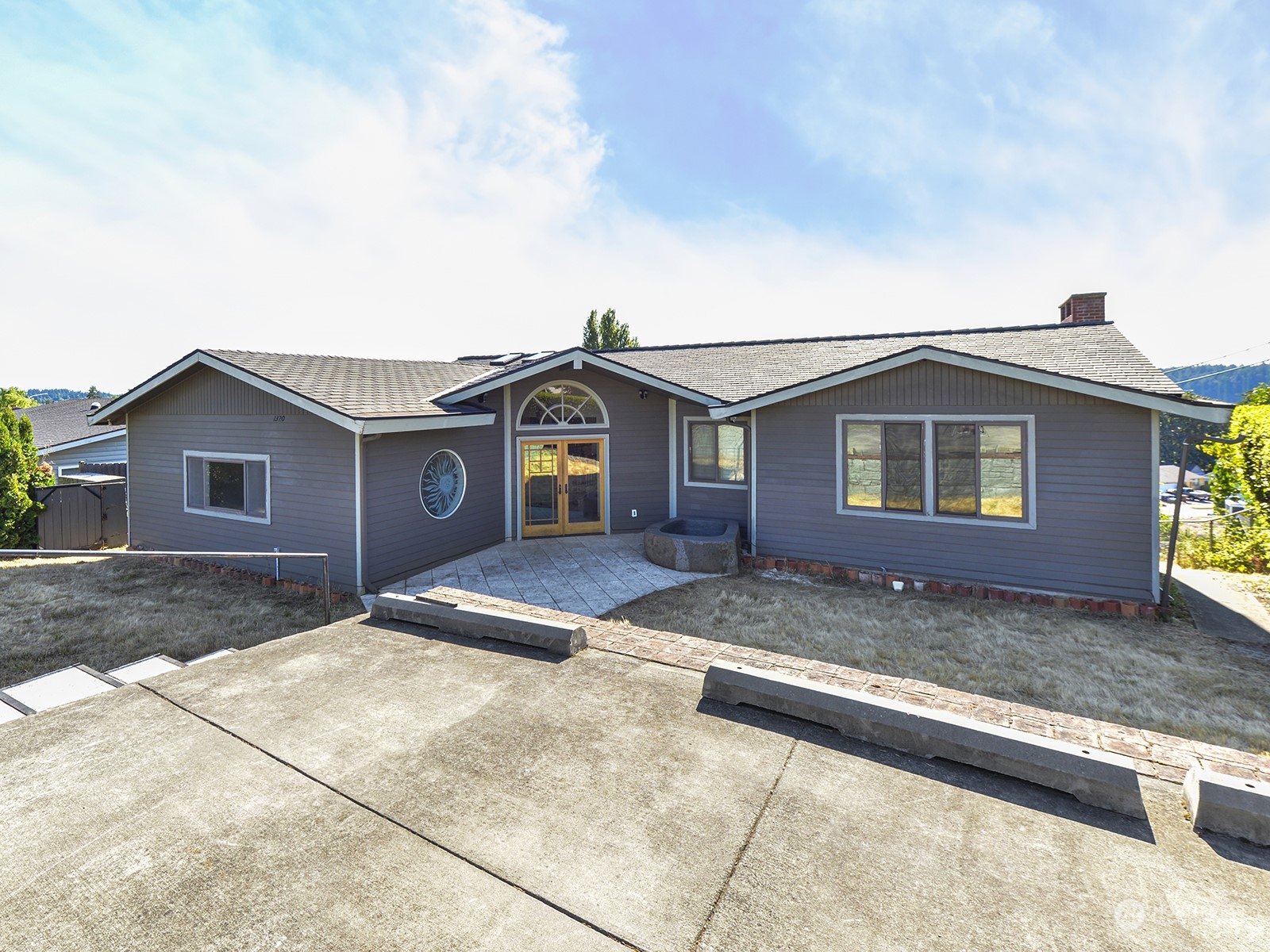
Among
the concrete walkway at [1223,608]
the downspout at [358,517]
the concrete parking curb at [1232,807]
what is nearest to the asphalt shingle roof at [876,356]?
the concrete walkway at [1223,608]

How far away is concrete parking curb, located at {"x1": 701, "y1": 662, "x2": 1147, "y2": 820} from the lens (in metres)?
2.58

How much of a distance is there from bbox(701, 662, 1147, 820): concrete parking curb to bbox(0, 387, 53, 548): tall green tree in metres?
14.9

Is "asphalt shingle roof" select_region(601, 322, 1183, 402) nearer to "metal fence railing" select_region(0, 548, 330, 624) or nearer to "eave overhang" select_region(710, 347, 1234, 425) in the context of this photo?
"eave overhang" select_region(710, 347, 1234, 425)

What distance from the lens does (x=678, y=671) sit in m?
4.00

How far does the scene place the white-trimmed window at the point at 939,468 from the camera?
792cm

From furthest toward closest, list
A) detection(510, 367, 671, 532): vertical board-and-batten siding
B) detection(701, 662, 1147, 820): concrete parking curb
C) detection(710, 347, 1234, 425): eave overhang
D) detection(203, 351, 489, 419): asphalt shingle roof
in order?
1. detection(510, 367, 671, 532): vertical board-and-batten siding
2. detection(203, 351, 489, 419): asphalt shingle roof
3. detection(710, 347, 1234, 425): eave overhang
4. detection(701, 662, 1147, 820): concrete parking curb

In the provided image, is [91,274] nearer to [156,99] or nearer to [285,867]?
[156,99]

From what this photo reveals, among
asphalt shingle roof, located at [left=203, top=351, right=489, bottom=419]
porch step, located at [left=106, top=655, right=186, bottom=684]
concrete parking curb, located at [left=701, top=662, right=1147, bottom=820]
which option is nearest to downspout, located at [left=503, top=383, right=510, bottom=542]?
asphalt shingle roof, located at [left=203, top=351, right=489, bottom=419]

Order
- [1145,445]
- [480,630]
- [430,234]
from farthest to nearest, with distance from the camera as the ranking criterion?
[430,234] → [1145,445] → [480,630]

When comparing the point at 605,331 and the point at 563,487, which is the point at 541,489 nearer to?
the point at 563,487

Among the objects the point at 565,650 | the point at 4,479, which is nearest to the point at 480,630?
the point at 565,650

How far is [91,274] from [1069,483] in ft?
65.1

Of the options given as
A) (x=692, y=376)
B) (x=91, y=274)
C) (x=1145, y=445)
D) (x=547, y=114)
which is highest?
(x=547, y=114)

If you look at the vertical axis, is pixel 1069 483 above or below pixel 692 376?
below
